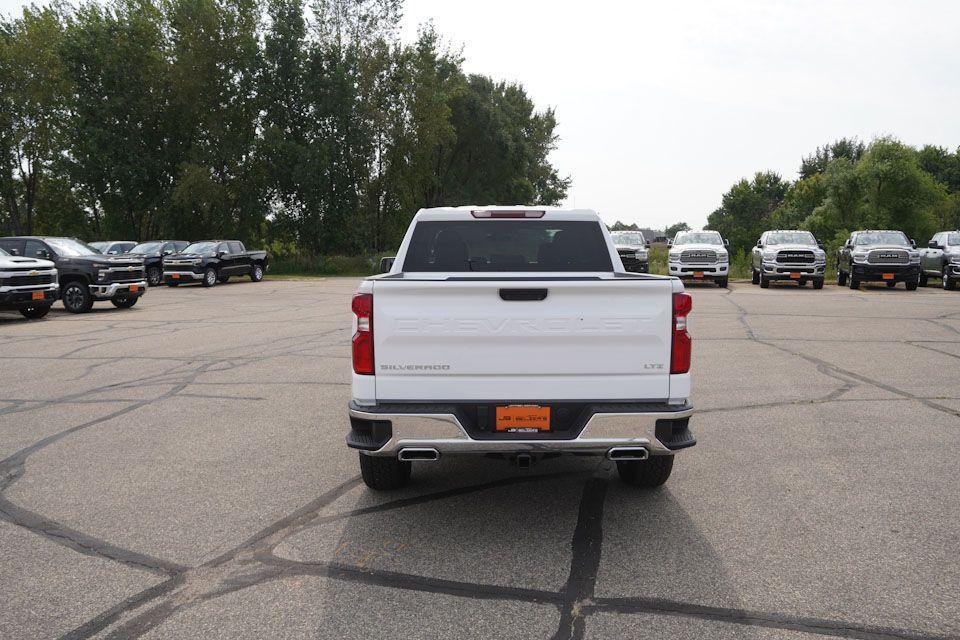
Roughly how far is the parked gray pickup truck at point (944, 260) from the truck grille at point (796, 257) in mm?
4175

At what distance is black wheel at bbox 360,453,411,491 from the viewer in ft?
15.7

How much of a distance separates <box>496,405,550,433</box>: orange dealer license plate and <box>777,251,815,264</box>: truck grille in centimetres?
2368

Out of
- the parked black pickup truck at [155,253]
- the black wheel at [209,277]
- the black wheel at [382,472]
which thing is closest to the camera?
the black wheel at [382,472]

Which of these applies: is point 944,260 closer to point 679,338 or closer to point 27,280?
point 679,338

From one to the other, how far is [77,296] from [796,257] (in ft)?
72.2

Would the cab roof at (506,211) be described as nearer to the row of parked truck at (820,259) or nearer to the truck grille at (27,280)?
the truck grille at (27,280)

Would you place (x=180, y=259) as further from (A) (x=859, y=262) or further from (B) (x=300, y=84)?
(A) (x=859, y=262)

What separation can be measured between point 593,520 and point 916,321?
13714mm

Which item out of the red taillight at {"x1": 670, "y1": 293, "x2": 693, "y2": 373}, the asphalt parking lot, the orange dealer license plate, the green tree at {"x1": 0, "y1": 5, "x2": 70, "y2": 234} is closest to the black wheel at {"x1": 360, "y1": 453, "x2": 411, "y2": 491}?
the asphalt parking lot

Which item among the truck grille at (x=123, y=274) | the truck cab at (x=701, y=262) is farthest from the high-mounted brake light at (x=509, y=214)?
the truck cab at (x=701, y=262)

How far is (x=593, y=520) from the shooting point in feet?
14.6

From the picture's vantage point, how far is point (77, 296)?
18750 millimetres

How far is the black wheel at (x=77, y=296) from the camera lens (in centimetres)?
1869

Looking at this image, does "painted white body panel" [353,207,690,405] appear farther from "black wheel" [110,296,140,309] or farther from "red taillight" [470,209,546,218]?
"black wheel" [110,296,140,309]
